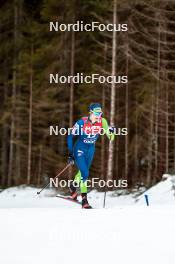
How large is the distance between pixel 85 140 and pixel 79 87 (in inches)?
618

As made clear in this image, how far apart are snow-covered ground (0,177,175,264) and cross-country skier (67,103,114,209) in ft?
5.40

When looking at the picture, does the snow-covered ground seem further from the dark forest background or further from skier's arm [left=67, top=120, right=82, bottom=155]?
the dark forest background

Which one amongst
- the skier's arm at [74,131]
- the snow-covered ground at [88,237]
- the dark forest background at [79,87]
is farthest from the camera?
the dark forest background at [79,87]

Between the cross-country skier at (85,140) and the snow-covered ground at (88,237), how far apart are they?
1.65m

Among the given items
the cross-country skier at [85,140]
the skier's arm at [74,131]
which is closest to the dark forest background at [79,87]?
the cross-country skier at [85,140]

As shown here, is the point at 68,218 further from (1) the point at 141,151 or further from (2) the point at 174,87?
(1) the point at 141,151

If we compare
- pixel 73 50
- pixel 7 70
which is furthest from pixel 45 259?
pixel 7 70

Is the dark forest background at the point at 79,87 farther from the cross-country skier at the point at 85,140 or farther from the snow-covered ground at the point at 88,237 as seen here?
the snow-covered ground at the point at 88,237

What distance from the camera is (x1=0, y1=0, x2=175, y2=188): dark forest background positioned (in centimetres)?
2217

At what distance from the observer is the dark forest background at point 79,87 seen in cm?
2217

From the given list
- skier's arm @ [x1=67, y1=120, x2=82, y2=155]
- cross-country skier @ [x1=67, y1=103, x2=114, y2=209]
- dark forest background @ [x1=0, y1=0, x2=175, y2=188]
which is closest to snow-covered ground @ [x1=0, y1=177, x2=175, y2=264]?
cross-country skier @ [x1=67, y1=103, x2=114, y2=209]

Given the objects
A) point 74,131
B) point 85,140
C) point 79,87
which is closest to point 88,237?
point 74,131

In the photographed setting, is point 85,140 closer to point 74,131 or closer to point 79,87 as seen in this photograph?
point 74,131

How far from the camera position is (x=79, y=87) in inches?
969
